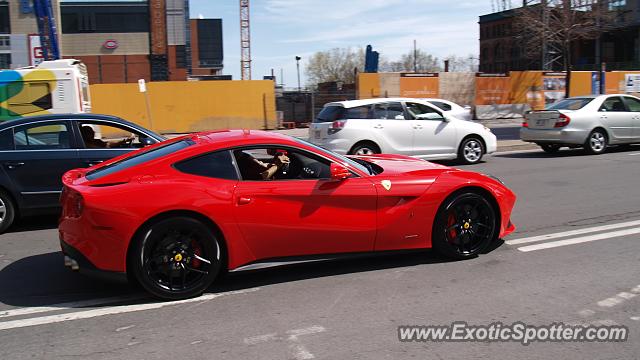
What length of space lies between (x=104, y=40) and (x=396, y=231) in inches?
2029

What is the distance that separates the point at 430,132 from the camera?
40.8ft

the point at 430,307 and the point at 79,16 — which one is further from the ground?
the point at 79,16

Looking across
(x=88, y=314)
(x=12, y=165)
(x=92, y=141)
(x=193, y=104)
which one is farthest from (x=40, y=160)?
(x=193, y=104)

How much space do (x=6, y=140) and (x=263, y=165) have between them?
4.13 m

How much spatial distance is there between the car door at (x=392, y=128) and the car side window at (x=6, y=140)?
23.1ft

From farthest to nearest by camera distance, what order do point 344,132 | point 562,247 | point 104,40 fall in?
point 104,40 < point 344,132 < point 562,247

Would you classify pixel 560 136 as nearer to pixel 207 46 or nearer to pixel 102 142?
pixel 102 142

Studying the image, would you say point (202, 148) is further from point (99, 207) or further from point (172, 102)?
point (172, 102)

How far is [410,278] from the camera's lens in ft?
16.3

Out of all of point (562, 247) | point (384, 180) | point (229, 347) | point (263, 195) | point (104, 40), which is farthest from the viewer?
point (104, 40)

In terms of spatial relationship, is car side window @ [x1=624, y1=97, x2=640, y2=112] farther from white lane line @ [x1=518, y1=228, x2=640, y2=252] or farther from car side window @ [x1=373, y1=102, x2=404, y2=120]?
white lane line @ [x1=518, y1=228, x2=640, y2=252]

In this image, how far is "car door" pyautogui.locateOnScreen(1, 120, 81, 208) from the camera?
7133mm

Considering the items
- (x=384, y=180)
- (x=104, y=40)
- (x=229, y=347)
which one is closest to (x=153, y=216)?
(x=229, y=347)

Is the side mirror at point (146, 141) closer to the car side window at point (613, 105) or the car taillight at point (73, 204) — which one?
the car taillight at point (73, 204)
